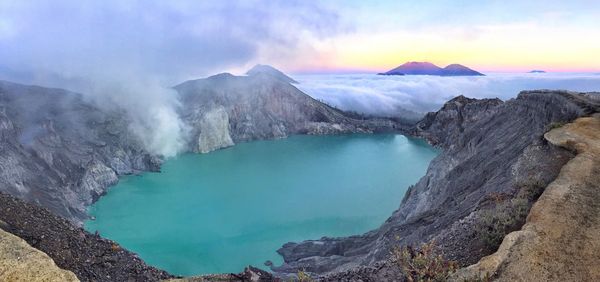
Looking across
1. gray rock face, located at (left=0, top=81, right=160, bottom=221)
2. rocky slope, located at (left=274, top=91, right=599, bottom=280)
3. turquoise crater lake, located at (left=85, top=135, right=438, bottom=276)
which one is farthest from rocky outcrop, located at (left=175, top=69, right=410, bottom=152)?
rocky slope, located at (left=274, top=91, right=599, bottom=280)

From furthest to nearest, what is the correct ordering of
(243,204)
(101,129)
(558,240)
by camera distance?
1. (101,129)
2. (243,204)
3. (558,240)

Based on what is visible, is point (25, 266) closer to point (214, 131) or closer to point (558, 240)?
point (558, 240)

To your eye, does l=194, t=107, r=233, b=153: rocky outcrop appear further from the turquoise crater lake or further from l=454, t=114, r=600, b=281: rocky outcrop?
l=454, t=114, r=600, b=281: rocky outcrop

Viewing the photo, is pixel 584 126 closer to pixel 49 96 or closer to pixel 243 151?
pixel 49 96

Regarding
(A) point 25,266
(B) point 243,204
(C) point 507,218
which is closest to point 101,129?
(B) point 243,204

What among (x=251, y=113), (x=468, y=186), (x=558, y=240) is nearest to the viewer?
(x=558, y=240)
